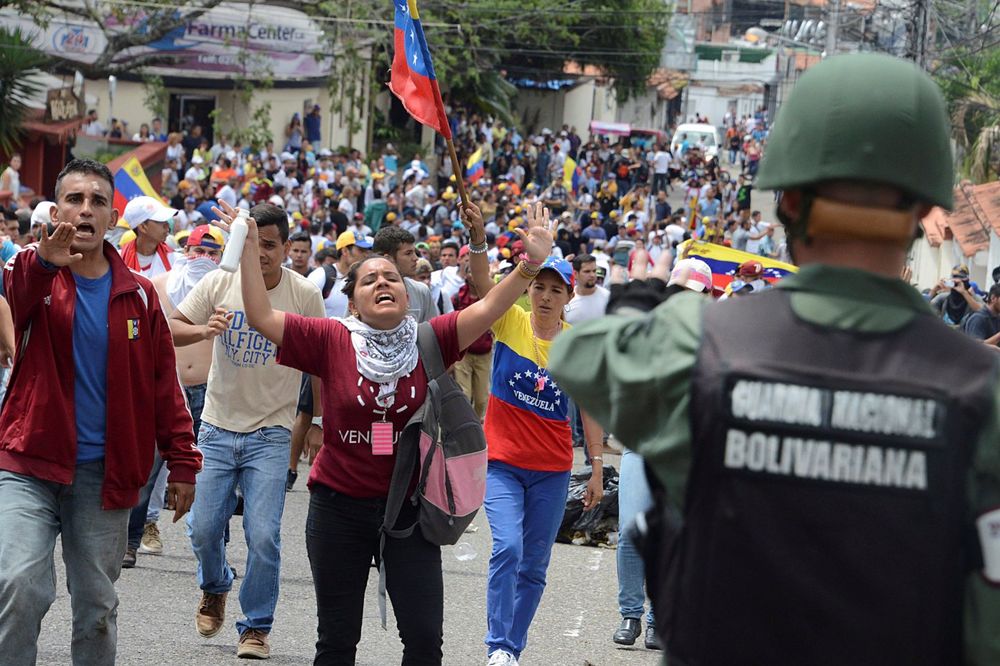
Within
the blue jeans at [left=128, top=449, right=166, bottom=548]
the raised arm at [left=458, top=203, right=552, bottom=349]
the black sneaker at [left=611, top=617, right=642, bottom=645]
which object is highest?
the raised arm at [left=458, top=203, right=552, bottom=349]

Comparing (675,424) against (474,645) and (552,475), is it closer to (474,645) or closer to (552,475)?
(552,475)

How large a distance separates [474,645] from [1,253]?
16.5ft

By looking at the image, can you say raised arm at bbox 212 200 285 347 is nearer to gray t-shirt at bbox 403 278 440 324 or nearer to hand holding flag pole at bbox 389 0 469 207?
hand holding flag pole at bbox 389 0 469 207

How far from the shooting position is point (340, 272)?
43.5ft

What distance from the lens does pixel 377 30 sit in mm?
32781

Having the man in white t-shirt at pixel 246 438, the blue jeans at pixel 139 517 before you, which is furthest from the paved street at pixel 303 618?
the man in white t-shirt at pixel 246 438

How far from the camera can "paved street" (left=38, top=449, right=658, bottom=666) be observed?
6.98 m

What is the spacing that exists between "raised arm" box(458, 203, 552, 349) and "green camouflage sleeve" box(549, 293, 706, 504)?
2.86m

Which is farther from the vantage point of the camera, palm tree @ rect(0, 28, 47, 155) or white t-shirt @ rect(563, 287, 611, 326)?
palm tree @ rect(0, 28, 47, 155)

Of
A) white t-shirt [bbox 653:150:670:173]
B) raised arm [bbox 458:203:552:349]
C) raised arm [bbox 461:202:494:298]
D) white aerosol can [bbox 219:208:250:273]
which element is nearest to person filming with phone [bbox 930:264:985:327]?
raised arm [bbox 461:202:494:298]

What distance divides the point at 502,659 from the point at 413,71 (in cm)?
290

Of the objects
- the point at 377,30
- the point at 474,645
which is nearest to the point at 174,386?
the point at 474,645

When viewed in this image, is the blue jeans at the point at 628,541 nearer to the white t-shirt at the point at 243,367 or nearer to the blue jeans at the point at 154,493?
the white t-shirt at the point at 243,367

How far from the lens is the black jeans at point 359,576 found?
210 inches
